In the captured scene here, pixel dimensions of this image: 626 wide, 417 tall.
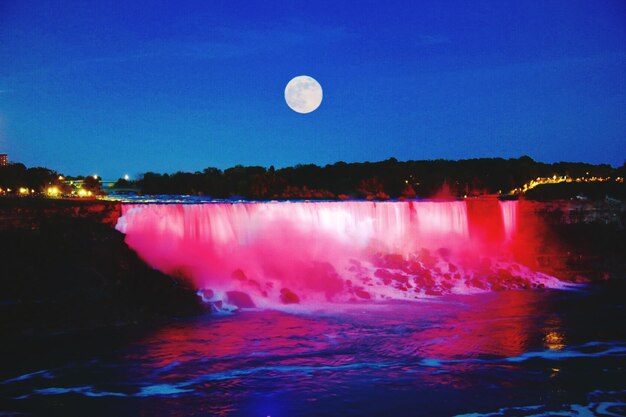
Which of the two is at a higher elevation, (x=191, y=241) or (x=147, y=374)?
(x=191, y=241)

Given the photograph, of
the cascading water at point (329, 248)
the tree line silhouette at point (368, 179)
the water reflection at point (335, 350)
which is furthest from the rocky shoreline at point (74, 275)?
the tree line silhouette at point (368, 179)

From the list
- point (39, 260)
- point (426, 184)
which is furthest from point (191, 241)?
point (426, 184)

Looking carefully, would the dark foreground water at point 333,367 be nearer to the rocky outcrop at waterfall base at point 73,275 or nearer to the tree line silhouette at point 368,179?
the rocky outcrop at waterfall base at point 73,275

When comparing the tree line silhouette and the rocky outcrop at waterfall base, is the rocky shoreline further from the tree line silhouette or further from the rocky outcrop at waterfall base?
the tree line silhouette

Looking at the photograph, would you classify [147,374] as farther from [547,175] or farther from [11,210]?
[547,175]

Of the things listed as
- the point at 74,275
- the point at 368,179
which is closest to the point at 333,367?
the point at 74,275

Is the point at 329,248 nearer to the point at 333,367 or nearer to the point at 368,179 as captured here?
the point at 333,367

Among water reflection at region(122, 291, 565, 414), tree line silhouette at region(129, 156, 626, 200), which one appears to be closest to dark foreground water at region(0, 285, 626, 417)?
water reflection at region(122, 291, 565, 414)
